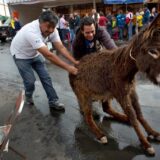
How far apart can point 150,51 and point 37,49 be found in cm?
238

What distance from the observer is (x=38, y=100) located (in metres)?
7.11

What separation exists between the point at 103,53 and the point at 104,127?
4.49ft

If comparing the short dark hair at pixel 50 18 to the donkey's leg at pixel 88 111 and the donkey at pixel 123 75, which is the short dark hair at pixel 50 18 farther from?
A: the donkey's leg at pixel 88 111

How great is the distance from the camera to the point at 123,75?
4309 mm

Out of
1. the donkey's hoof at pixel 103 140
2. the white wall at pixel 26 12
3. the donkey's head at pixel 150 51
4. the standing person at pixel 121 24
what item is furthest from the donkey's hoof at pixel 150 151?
the white wall at pixel 26 12

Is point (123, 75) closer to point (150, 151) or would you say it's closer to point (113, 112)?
point (150, 151)

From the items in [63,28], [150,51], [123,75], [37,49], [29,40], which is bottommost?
[63,28]

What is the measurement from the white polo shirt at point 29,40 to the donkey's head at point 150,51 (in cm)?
Result: 211

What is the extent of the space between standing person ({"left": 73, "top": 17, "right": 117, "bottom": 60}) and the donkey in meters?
0.44

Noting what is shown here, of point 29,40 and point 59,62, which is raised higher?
point 29,40

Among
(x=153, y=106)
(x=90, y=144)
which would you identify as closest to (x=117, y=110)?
(x=153, y=106)

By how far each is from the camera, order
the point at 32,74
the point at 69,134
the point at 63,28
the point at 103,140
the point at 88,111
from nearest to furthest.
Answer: the point at 103,140, the point at 88,111, the point at 69,134, the point at 32,74, the point at 63,28

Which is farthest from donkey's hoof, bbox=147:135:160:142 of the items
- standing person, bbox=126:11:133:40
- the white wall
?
the white wall

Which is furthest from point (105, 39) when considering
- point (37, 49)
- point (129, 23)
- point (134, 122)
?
point (129, 23)
